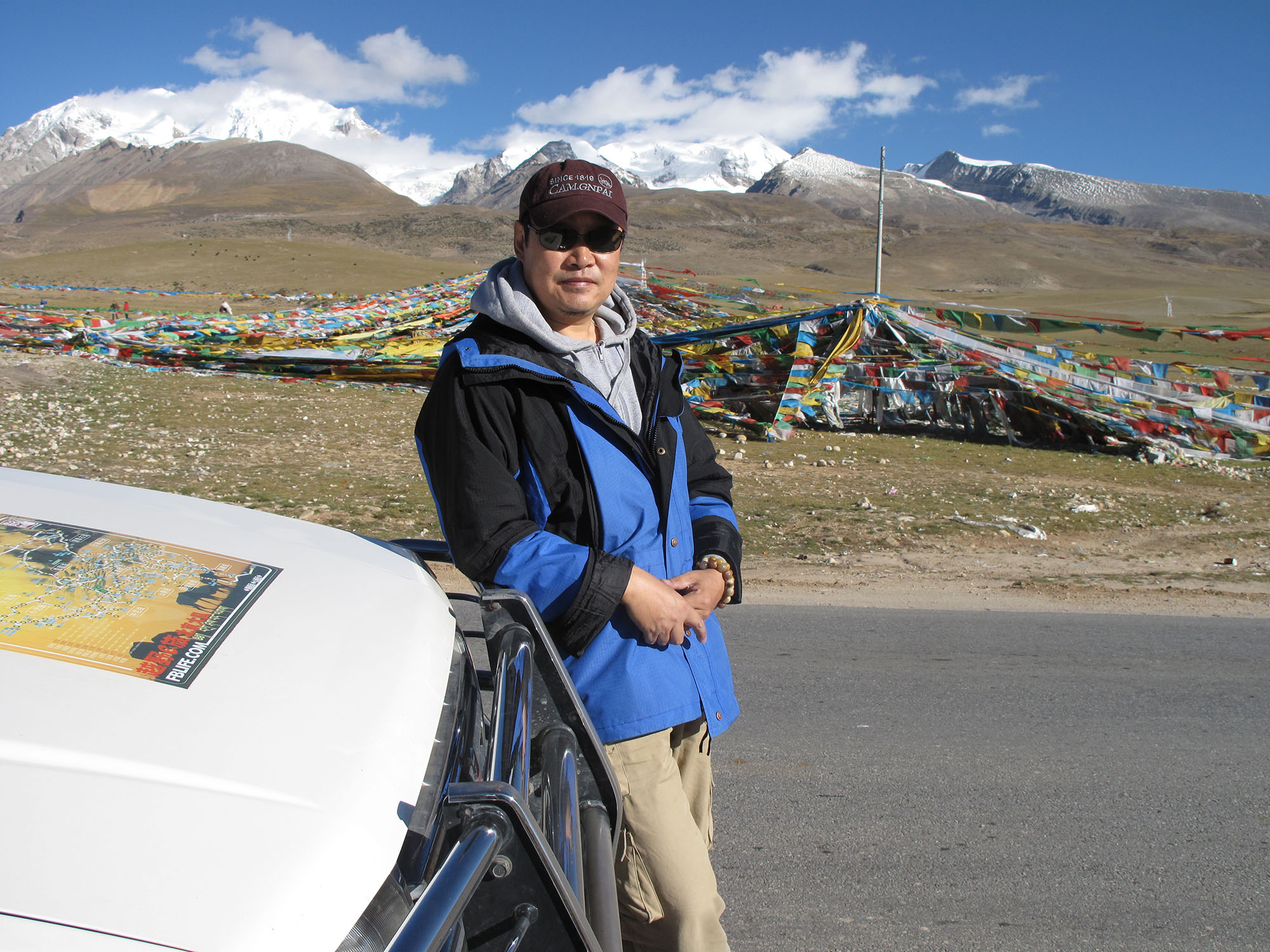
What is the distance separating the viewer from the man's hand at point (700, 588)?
207cm

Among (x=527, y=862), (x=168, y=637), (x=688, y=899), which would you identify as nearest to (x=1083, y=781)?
(x=688, y=899)

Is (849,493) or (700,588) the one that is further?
(849,493)

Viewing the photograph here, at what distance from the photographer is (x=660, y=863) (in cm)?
188

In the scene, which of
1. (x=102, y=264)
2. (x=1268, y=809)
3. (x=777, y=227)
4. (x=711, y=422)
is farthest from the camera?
(x=777, y=227)

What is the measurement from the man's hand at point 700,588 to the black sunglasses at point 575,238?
2.53 ft

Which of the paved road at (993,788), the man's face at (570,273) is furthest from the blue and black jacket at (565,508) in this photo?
the paved road at (993,788)

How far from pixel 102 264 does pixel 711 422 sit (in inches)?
1747

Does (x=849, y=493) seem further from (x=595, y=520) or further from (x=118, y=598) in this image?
(x=118, y=598)

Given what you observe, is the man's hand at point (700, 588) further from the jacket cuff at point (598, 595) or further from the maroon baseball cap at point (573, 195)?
the maroon baseball cap at point (573, 195)

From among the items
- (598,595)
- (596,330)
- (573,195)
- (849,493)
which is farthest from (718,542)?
(849,493)

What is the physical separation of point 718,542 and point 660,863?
29.8 inches

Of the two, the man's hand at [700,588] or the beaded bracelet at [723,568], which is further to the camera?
the beaded bracelet at [723,568]

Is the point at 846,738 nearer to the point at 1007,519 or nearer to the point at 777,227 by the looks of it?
the point at 1007,519

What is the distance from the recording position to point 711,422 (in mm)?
13812
